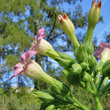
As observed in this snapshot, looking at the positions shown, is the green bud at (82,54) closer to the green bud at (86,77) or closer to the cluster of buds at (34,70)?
the green bud at (86,77)

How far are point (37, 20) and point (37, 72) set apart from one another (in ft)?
26.3

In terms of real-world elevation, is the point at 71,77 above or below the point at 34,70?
below

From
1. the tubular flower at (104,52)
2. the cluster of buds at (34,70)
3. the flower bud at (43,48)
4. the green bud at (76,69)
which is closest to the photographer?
the green bud at (76,69)

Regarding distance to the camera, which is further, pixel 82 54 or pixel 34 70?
pixel 34 70

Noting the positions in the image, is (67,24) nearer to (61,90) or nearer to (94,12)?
(94,12)

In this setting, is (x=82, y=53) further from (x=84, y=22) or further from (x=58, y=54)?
(x=84, y=22)

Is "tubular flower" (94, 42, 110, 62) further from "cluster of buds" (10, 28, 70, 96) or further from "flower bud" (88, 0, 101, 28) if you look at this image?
"cluster of buds" (10, 28, 70, 96)

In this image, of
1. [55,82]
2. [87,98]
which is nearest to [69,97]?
[55,82]

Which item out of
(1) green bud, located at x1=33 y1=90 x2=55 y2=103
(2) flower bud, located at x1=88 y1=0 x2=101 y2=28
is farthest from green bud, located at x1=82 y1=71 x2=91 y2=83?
(2) flower bud, located at x1=88 y1=0 x2=101 y2=28

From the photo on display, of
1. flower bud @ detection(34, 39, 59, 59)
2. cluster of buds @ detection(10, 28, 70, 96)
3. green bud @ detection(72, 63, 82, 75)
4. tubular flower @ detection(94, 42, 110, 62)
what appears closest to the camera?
green bud @ detection(72, 63, 82, 75)

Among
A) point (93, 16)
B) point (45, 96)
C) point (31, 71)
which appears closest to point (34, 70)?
point (31, 71)

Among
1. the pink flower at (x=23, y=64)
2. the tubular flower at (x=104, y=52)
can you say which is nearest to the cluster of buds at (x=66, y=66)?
the pink flower at (x=23, y=64)

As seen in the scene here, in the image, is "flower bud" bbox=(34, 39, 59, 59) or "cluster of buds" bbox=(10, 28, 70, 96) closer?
"cluster of buds" bbox=(10, 28, 70, 96)

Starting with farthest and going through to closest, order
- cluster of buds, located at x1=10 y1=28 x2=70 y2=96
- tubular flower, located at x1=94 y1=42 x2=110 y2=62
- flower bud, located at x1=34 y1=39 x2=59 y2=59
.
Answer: tubular flower, located at x1=94 y1=42 x2=110 y2=62 → flower bud, located at x1=34 y1=39 x2=59 y2=59 → cluster of buds, located at x1=10 y1=28 x2=70 y2=96
